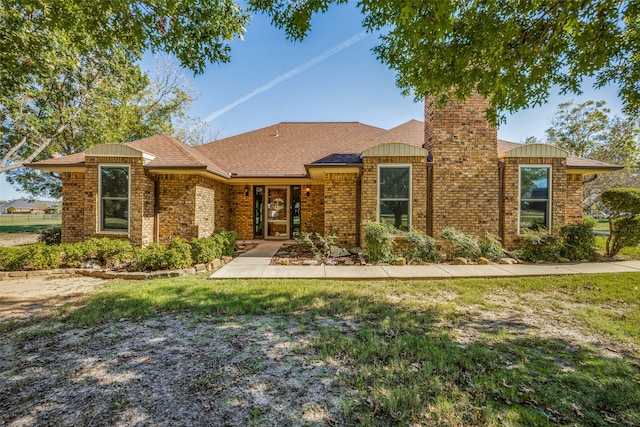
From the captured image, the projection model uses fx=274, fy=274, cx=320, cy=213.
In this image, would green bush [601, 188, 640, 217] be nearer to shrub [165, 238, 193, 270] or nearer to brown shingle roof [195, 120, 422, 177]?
brown shingle roof [195, 120, 422, 177]

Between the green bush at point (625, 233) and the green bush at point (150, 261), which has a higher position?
the green bush at point (625, 233)

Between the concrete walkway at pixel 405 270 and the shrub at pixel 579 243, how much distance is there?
17.6 inches

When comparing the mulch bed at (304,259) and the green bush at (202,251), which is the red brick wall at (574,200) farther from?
the green bush at (202,251)

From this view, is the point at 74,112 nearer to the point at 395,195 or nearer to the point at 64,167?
the point at 64,167

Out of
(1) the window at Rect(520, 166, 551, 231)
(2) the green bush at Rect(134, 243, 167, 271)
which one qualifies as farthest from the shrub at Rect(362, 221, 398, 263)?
(2) the green bush at Rect(134, 243, 167, 271)

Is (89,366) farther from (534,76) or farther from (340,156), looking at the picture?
(340,156)

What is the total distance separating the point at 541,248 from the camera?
833 cm

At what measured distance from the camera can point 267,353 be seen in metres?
3.31

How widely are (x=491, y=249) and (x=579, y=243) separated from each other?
8.24ft

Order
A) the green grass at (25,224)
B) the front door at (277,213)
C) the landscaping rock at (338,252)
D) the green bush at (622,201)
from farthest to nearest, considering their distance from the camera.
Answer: the green grass at (25,224) → the front door at (277,213) → the landscaping rock at (338,252) → the green bush at (622,201)

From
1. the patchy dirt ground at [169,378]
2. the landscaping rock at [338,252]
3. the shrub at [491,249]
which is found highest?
the shrub at [491,249]

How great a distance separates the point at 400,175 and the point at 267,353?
282 inches

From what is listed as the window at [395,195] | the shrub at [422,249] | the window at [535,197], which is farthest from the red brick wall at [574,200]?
the window at [395,195]

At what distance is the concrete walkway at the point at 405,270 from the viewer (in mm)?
6672
